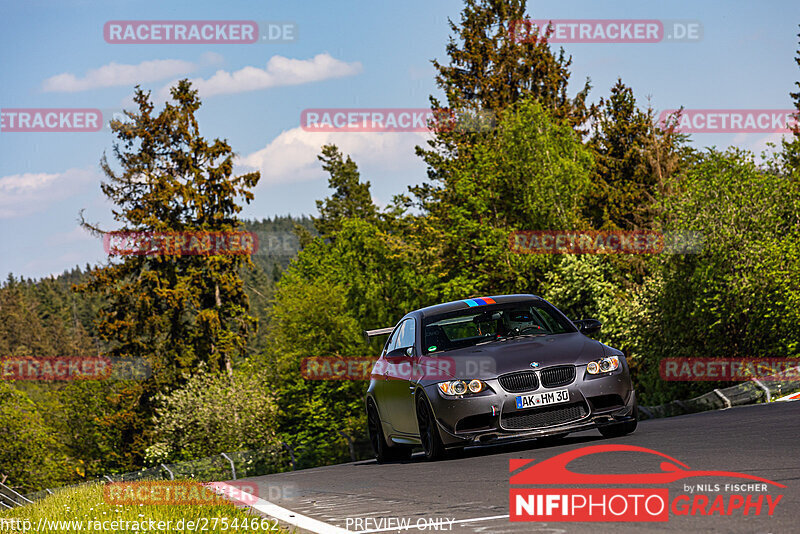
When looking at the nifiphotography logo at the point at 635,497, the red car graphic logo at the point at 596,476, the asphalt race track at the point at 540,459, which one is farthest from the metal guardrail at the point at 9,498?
the nifiphotography logo at the point at 635,497

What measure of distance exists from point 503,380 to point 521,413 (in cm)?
38

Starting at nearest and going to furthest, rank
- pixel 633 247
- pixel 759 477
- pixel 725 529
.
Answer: pixel 725 529 < pixel 759 477 < pixel 633 247

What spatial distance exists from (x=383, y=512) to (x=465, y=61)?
2078 inches

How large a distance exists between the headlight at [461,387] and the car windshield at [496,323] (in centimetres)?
110

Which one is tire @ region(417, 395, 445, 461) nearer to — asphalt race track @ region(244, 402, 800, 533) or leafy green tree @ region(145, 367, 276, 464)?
asphalt race track @ region(244, 402, 800, 533)

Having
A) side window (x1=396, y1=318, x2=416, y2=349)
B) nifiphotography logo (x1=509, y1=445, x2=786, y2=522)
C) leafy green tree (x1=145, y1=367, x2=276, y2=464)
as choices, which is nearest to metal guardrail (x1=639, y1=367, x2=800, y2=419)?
side window (x1=396, y1=318, x2=416, y2=349)

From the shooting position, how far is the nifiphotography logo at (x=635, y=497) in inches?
225

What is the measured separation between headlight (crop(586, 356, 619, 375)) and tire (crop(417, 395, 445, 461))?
173 cm

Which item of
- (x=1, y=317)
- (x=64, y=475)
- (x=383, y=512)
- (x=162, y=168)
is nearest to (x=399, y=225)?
(x=162, y=168)

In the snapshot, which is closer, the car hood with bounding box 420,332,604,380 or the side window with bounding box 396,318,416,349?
the car hood with bounding box 420,332,604,380

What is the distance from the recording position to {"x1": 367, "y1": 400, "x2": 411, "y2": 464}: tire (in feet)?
42.4

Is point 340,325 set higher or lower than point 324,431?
higher

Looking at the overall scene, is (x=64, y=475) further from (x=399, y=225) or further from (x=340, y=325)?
(x=399, y=225)

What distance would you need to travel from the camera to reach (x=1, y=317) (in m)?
132
